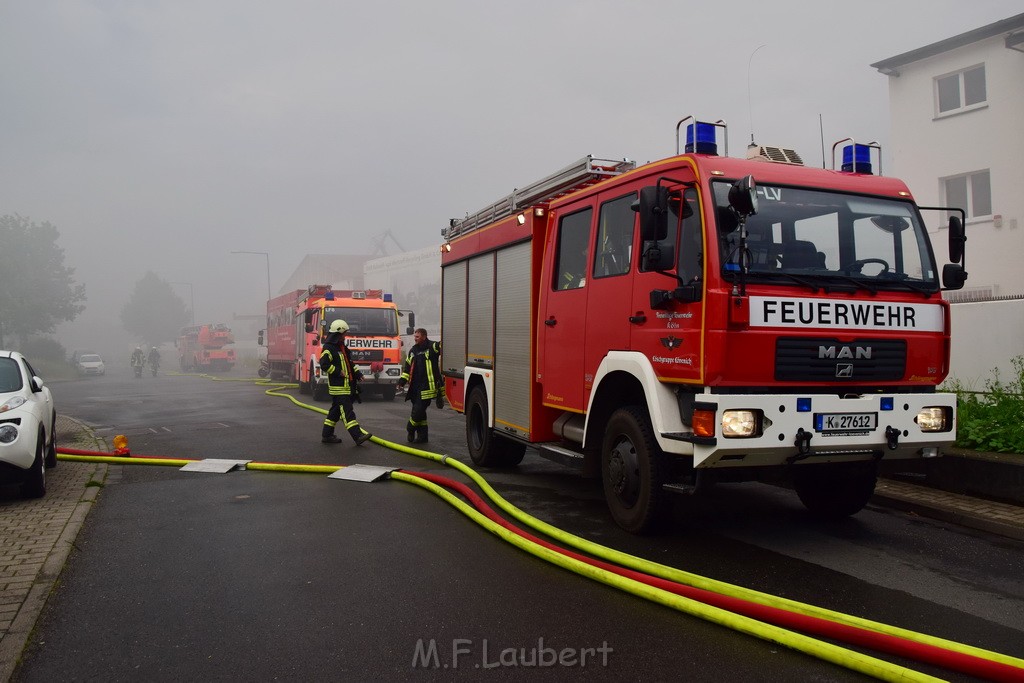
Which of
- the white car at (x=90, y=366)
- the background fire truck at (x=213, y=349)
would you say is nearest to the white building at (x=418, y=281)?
the background fire truck at (x=213, y=349)

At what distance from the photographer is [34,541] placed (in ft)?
19.4

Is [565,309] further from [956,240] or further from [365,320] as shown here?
[365,320]

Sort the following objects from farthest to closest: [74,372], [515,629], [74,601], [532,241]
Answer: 1. [74,372]
2. [532,241]
3. [74,601]
4. [515,629]

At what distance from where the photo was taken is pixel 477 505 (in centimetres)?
654

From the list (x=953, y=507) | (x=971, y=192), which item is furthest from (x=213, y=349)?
(x=953, y=507)

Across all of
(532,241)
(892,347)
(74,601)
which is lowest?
(74,601)

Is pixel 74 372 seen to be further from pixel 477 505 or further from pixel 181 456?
pixel 477 505

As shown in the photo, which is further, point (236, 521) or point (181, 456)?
point (181, 456)

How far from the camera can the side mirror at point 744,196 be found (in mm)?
4953

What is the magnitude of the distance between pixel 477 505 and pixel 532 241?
268 centimetres

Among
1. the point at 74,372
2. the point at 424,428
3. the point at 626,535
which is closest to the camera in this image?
the point at 626,535

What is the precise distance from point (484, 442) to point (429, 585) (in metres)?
4.32

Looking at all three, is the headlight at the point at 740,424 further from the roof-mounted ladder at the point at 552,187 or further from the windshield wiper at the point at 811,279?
the roof-mounted ladder at the point at 552,187

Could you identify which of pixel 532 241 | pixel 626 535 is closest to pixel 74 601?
pixel 626 535
